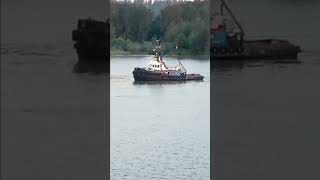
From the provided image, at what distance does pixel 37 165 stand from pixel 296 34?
7.67 feet

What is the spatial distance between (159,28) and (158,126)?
134cm

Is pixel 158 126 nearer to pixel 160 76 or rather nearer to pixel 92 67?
pixel 160 76

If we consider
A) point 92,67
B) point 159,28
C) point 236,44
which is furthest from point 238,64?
point 159,28

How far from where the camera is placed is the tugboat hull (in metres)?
8.19

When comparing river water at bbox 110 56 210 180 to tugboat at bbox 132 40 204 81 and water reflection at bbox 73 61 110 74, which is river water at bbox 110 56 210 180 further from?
water reflection at bbox 73 61 110 74

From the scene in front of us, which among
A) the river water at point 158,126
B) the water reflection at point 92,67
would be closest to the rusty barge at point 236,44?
the water reflection at point 92,67

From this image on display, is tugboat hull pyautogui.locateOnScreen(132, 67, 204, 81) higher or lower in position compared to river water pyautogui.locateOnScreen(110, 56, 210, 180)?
higher

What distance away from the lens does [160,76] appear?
8.38m

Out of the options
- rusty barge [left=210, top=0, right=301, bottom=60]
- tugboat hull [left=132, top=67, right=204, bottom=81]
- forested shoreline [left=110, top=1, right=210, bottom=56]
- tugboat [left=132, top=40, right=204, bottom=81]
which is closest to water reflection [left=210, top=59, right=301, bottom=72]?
rusty barge [left=210, top=0, right=301, bottom=60]

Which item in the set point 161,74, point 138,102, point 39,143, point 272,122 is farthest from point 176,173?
point 161,74

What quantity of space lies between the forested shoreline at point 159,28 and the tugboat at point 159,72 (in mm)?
171

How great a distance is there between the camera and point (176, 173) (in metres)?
5.77

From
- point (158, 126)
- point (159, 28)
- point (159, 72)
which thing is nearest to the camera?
point (158, 126)

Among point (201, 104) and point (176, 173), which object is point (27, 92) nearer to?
point (176, 173)
